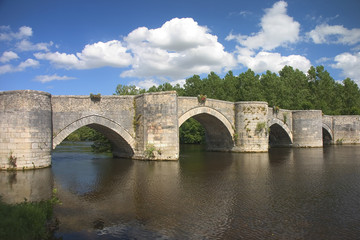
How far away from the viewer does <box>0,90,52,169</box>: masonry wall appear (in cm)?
1462

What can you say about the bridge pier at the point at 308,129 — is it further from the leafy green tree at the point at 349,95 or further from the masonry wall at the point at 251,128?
the leafy green tree at the point at 349,95

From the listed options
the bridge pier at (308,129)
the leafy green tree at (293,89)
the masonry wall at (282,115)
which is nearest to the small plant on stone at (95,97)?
the masonry wall at (282,115)

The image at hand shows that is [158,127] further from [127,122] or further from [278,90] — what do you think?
[278,90]

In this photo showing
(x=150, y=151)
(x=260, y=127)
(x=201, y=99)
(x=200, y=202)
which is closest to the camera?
(x=200, y=202)

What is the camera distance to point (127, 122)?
19.3m

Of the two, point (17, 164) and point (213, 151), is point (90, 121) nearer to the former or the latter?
point (17, 164)

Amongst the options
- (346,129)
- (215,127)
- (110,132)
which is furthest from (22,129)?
(346,129)

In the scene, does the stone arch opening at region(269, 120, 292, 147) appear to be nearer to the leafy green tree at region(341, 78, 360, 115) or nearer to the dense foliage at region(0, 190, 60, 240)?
the leafy green tree at region(341, 78, 360, 115)

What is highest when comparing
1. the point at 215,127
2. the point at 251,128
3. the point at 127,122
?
the point at 127,122

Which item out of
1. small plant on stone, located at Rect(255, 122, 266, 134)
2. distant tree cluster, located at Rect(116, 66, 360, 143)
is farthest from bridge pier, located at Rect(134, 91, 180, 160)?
distant tree cluster, located at Rect(116, 66, 360, 143)

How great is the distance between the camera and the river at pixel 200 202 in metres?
6.27

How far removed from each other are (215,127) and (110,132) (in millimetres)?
10258

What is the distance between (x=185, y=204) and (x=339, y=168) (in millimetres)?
10595

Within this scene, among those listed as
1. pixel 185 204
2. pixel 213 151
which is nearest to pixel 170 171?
pixel 185 204
